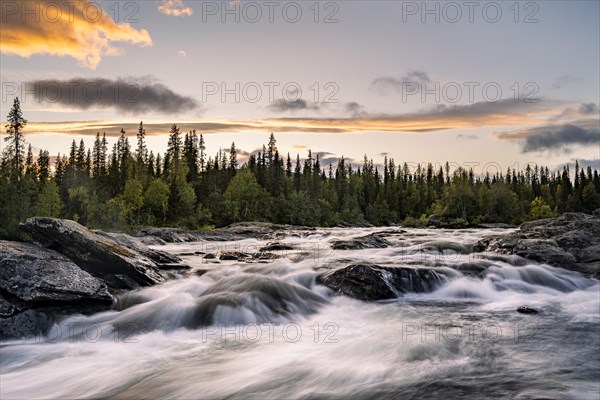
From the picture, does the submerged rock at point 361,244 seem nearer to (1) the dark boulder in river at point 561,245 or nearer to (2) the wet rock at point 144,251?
(1) the dark boulder in river at point 561,245

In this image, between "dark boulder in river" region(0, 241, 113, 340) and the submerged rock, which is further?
the submerged rock

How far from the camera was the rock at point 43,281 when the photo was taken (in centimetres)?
1017

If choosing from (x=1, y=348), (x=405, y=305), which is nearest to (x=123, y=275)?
(x=1, y=348)

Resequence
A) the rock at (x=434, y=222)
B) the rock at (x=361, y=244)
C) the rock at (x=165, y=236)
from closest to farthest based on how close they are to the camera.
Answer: the rock at (x=361, y=244) < the rock at (x=165, y=236) < the rock at (x=434, y=222)

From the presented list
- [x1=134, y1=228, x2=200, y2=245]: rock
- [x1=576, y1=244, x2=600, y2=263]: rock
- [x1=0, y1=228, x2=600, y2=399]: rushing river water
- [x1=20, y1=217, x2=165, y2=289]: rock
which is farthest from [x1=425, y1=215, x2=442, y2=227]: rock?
[x1=20, y1=217, x2=165, y2=289]: rock

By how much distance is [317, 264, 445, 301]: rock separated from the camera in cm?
1340

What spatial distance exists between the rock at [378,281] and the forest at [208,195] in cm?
2064

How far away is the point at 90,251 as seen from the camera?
13.0 meters

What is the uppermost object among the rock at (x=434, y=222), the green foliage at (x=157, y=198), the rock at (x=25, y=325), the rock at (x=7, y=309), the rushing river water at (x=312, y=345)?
the green foliage at (x=157, y=198)

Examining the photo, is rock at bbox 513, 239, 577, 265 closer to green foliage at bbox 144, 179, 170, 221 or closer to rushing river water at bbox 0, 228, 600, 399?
rushing river water at bbox 0, 228, 600, 399

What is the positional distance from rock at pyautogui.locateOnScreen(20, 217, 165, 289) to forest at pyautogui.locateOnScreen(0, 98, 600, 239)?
15.1 metres

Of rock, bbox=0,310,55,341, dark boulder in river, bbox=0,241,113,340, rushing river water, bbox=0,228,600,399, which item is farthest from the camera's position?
dark boulder in river, bbox=0,241,113,340

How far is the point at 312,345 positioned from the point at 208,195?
70.6 m

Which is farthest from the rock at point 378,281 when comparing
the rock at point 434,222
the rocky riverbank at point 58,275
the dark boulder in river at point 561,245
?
the rock at point 434,222
